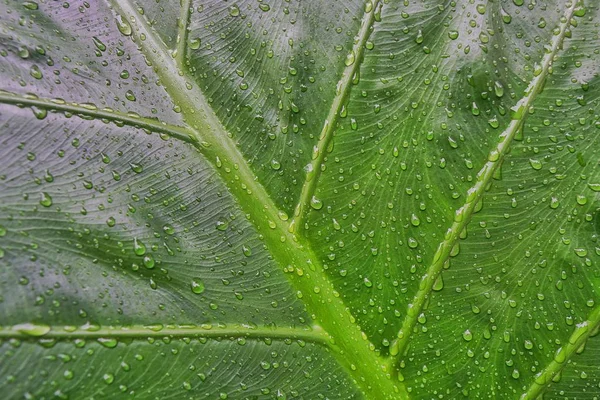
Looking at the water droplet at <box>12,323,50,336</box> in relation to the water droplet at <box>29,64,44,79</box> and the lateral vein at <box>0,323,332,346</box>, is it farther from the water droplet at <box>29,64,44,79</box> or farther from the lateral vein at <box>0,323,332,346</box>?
the water droplet at <box>29,64,44,79</box>

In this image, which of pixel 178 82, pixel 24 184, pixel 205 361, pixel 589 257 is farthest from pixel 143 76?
pixel 589 257

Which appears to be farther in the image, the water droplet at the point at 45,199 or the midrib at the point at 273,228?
the midrib at the point at 273,228

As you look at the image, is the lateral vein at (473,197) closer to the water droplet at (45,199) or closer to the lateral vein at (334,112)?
the lateral vein at (334,112)

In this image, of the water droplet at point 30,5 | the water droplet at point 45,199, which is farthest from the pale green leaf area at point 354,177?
the water droplet at point 45,199

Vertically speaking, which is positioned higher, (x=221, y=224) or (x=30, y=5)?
(x=30, y=5)

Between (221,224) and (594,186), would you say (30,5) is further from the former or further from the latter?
(594,186)

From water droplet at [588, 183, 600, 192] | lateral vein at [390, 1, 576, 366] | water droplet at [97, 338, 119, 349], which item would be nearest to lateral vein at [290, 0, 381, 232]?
lateral vein at [390, 1, 576, 366]

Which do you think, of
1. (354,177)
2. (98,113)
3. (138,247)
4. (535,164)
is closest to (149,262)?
(138,247)
